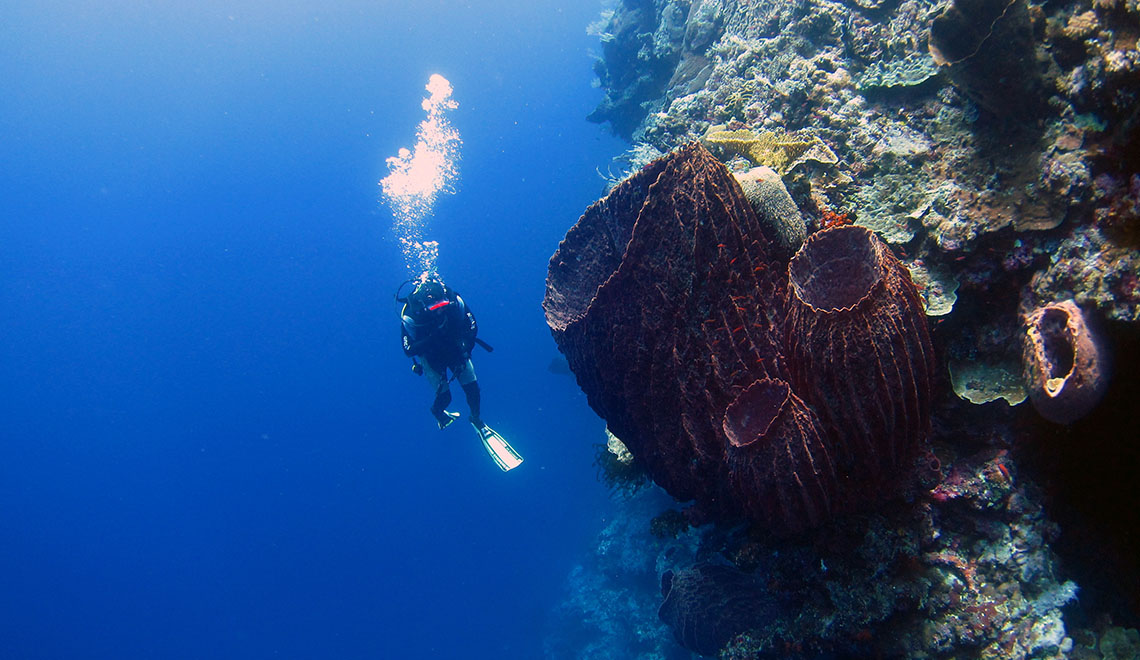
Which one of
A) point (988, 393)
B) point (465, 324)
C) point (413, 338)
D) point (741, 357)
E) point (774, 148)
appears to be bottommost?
point (988, 393)

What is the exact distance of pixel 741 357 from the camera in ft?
10.3

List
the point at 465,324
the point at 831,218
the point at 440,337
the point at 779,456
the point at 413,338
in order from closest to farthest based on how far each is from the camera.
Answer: the point at 779,456 → the point at 831,218 → the point at 413,338 → the point at 440,337 → the point at 465,324

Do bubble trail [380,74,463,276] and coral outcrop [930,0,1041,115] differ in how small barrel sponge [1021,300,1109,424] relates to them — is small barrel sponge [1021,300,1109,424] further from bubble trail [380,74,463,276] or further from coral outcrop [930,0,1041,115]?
bubble trail [380,74,463,276]

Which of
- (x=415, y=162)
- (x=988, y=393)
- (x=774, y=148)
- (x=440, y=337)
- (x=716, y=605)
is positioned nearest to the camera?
(x=988, y=393)

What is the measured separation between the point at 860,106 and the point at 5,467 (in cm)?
12746

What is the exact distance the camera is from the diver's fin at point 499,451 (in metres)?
9.73

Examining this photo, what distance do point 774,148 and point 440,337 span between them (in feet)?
23.8

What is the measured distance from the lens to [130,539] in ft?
243

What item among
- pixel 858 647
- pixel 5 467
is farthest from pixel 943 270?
pixel 5 467

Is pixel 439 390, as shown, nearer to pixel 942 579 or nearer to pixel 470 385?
pixel 470 385

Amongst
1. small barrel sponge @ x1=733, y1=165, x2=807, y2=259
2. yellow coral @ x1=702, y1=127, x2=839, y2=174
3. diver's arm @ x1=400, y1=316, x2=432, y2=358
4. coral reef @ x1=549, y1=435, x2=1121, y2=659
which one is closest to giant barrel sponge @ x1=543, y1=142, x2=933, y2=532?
small barrel sponge @ x1=733, y1=165, x2=807, y2=259

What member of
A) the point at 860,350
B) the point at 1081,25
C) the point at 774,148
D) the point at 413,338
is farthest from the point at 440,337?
the point at 1081,25

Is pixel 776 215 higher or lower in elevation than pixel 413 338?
lower

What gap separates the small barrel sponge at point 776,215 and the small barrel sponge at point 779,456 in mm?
1018
